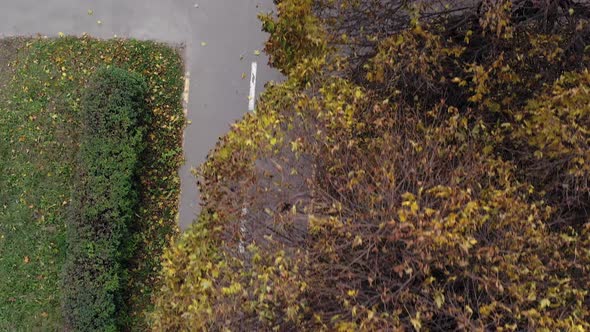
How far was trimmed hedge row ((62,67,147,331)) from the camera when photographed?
6.91 m

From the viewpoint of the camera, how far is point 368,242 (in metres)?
4.36

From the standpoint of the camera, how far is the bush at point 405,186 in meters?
4.12

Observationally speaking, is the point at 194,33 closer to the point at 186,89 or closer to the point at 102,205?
the point at 186,89

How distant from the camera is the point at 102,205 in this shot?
695cm

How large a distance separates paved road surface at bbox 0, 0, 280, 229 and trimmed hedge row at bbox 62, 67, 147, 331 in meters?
0.85

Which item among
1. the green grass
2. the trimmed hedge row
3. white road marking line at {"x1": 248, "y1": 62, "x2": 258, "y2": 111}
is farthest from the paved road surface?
the trimmed hedge row

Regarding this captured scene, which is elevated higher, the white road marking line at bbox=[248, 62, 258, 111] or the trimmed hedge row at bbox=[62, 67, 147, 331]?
the white road marking line at bbox=[248, 62, 258, 111]

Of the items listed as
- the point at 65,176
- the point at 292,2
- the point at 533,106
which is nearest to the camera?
the point at 533,106

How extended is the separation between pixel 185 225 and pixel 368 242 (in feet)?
12.8

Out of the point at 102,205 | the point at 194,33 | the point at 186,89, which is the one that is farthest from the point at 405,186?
the point at 194,33

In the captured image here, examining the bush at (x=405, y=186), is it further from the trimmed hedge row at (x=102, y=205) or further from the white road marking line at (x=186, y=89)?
the white road marking line at (x=186, y=89)

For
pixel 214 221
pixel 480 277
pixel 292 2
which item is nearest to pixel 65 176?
pixel 214 221

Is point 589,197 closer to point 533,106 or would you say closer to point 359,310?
point 533,106

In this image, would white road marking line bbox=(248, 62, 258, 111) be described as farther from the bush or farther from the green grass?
the bush
